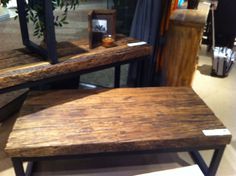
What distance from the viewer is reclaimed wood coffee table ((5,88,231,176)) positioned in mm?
1274

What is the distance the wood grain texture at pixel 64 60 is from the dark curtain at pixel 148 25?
6.5 inches

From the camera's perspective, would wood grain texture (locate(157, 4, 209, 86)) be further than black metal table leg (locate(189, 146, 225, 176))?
Yes

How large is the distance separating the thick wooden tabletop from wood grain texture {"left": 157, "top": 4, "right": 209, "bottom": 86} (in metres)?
0.59

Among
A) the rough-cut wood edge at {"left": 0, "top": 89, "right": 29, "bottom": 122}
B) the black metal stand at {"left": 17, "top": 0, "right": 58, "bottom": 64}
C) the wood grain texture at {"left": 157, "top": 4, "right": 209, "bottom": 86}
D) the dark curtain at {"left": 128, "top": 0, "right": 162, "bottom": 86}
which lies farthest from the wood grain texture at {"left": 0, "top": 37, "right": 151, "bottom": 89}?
the rough-cut wood edge at {"left": 0, "top": 89, "right": 29, "bottom": 122}

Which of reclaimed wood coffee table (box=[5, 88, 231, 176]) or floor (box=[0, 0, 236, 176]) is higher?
reclaimed wood coffee table (box=[5, 88, 231, 176])

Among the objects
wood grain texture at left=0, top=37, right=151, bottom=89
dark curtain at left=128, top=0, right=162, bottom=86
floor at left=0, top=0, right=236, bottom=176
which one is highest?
dark curtain at left=128, top=0, right=162, bottom=86

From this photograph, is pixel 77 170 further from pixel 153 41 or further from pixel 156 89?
pixel 153 41

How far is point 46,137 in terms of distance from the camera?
4.25 ft

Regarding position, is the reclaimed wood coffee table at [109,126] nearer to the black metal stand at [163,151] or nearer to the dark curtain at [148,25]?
the black metal stand at [163,151]

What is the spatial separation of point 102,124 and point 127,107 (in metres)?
0.24

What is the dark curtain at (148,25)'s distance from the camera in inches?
82.4

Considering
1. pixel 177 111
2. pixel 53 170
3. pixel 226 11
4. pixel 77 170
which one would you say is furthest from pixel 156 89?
pixel 226 11

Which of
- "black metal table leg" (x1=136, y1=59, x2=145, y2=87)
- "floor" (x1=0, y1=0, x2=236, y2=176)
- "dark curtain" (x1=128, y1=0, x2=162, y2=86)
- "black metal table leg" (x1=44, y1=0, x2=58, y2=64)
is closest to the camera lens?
"black metal table leg" (x1=44, y1=0, x2=58, y2=64)

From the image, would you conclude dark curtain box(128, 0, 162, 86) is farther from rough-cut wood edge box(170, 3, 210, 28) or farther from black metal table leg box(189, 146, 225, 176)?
black metal table leg box(189, 146, 225, 176)
